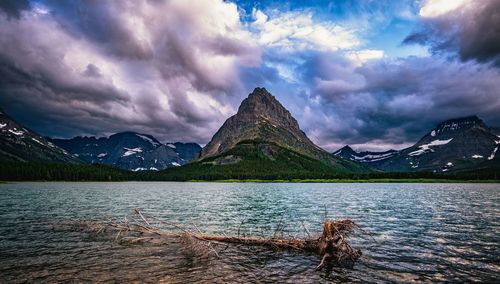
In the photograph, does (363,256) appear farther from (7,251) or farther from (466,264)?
(7,251)

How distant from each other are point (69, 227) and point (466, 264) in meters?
39.9

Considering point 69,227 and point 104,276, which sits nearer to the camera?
point 104,276

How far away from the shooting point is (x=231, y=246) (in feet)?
91.8

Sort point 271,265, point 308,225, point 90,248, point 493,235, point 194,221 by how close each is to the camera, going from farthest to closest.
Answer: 1. point 194,221
2. point 308,225
3. point 493,235
4. point 90,248
5. point 271,265

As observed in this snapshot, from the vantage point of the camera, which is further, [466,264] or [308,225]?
[308,225]

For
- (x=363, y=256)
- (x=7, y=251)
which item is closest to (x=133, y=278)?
(x=7, y=251)

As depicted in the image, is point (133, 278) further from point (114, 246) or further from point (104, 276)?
point (114, 246)

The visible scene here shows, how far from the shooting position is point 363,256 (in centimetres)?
2484

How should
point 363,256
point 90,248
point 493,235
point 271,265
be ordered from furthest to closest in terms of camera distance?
point 493,235, point 90,248, point 363,256, point 271,265

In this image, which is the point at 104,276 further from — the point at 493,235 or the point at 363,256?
the point at 493,235

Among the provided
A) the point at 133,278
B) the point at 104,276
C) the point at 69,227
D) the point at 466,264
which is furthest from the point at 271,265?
the point at 69,227

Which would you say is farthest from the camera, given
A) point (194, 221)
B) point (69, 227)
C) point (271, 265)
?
point (194, 221)

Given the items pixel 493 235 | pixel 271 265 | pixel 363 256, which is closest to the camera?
pixel 271 265

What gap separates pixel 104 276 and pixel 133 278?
189cm
